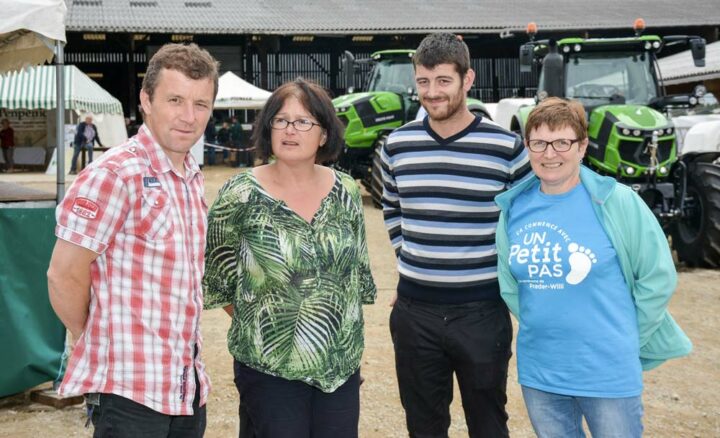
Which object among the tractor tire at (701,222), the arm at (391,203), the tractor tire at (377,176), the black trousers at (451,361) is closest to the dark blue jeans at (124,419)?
the black trousers at (451,361)

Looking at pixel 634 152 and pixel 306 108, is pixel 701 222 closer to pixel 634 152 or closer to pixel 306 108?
pixel 634 152

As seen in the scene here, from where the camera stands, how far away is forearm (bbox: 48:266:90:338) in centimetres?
222

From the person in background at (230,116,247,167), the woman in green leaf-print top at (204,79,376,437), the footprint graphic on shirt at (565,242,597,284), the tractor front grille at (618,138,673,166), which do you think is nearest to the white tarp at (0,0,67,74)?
the woman in green leaf-print top at (204,79,376,437)

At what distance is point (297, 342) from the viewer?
259cm

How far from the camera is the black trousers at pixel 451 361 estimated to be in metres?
3.09

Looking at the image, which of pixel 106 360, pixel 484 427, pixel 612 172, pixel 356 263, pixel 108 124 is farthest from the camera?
pixel 108 124

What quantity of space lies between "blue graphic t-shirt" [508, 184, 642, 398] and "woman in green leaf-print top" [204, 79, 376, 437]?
1.88ft

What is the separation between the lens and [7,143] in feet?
73.3

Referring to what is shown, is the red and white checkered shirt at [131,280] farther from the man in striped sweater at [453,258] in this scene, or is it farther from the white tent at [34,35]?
the white tent at [34,35]

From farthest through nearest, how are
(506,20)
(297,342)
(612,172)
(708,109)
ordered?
1. (506,20)
2. (708,109)
3. (612,172)
4. (297,342)

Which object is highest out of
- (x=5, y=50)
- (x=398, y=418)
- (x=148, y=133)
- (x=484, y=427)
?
(x=5, y=50)

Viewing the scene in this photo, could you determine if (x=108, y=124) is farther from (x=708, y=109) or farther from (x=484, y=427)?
(x=484, y=427)

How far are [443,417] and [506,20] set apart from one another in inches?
949

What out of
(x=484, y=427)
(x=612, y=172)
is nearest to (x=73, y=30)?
(x=612, y=172)
